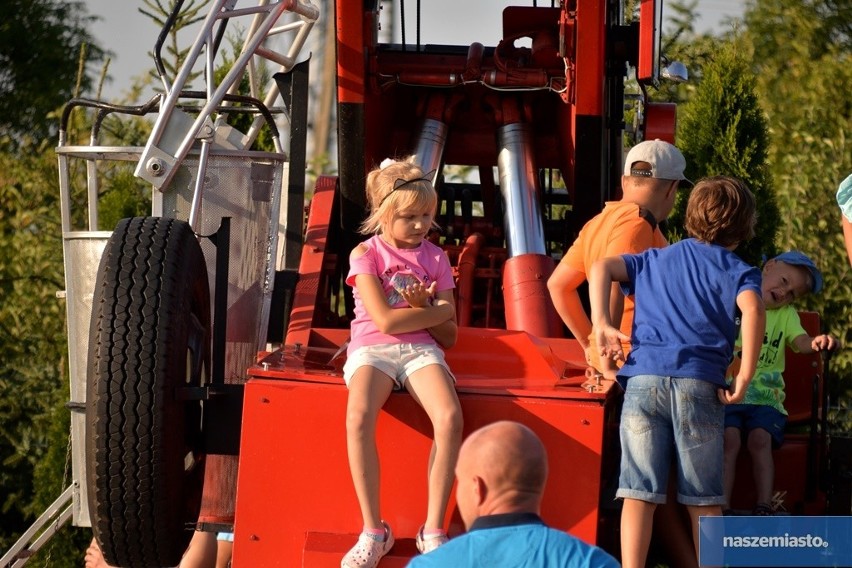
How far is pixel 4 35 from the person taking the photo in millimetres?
19062

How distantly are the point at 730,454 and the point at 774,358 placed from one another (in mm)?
468

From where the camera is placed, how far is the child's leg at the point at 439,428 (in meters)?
4.31

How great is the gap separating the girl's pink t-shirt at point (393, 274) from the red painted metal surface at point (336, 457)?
0.59 ft

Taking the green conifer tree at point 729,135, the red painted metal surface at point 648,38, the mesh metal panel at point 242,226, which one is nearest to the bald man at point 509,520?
the mesh metal panel at point 242,226

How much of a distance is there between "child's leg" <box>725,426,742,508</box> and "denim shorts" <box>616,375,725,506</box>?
3.16ft

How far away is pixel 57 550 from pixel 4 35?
1310 cm

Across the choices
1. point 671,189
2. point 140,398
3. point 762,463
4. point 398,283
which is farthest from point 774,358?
point 140,398

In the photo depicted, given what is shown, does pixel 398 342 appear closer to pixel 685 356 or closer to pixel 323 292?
pixel 685 356

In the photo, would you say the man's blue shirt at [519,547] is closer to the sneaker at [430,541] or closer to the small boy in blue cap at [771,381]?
the sneaker at [430,541]

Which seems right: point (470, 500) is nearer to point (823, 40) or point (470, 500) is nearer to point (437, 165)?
point (437, 165)

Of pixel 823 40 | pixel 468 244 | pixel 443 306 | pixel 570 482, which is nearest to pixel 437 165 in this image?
pixel 468 244

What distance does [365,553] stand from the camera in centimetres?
429

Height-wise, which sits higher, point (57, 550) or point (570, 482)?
point (570, 482)

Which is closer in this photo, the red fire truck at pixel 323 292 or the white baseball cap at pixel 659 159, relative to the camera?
the red fire truck at pixel 323 292
